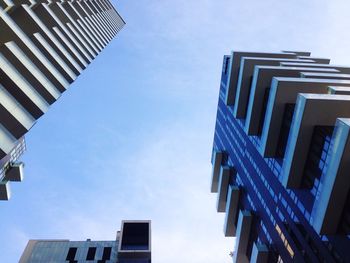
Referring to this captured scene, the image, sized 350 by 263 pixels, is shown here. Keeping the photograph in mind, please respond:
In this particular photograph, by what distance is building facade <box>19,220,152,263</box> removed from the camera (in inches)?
2734

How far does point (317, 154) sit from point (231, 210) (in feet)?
92.5

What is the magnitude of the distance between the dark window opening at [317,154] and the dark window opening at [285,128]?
5085 mm

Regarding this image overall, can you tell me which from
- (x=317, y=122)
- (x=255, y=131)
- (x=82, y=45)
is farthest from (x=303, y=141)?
(x=82, y=45)

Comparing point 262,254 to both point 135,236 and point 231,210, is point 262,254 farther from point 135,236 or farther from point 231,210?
point 135,236

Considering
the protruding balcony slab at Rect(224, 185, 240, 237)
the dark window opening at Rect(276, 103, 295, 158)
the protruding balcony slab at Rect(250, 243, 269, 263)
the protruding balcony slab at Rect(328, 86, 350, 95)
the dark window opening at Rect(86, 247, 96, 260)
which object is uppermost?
the protruding balcony slab at Rect(328, 86, 350, 95)

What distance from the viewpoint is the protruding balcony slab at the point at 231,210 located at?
5444 centimetres

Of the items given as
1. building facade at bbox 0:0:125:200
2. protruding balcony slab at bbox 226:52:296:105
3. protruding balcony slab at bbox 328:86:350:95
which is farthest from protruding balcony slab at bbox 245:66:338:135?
building facade at bbox 0:0:125:200

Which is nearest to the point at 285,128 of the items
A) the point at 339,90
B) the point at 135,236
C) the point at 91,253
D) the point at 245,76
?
the point at 339,90

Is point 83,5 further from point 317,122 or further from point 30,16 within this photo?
point 317,122

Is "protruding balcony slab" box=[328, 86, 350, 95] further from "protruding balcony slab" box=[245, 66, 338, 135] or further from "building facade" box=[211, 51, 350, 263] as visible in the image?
"protruding balcony slab" box=[245, 66, 338, 135]

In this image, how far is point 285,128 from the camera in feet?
119

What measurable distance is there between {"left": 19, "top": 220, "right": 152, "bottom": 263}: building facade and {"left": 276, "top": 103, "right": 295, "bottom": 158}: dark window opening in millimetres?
43032

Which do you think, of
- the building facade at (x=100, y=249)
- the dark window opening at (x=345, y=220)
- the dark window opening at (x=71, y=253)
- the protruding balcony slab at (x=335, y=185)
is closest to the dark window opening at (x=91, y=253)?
the building facade at (x=100, y=249)

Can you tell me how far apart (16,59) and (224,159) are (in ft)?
168
